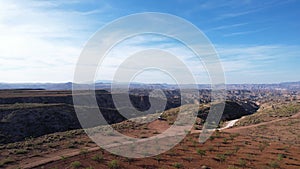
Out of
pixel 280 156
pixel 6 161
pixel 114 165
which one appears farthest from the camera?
pixel 280 156

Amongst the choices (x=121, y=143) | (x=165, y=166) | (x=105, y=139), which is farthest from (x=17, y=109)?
(x=165, y=166)

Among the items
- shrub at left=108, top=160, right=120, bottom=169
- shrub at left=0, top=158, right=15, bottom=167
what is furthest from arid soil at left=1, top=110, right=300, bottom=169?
shrub at left=0, top=158, right=15, bottom=167

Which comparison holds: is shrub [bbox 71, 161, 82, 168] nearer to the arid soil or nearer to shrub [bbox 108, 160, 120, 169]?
the arid soil

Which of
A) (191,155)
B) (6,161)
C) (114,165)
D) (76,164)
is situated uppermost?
(76,164)

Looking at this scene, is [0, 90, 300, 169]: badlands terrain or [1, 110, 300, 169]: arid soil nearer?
[1, 110, 300, 169]: arid soil

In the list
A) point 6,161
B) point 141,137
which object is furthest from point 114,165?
point 141,137

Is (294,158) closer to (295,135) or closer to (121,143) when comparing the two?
(295,135)

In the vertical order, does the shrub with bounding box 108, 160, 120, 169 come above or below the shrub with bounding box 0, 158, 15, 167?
above

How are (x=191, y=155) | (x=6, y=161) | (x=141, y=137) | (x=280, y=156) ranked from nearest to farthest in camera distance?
(x=6, y=161) → (x=280, y=156) → (x=191, y=155) → (x=141, y=137)

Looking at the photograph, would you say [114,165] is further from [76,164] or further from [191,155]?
[191,155]

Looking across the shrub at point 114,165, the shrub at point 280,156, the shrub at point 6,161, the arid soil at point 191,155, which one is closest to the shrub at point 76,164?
the arid soil at point 191,155

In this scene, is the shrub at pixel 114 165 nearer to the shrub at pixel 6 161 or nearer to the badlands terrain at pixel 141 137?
the badlands terrain at pixel 141 137
